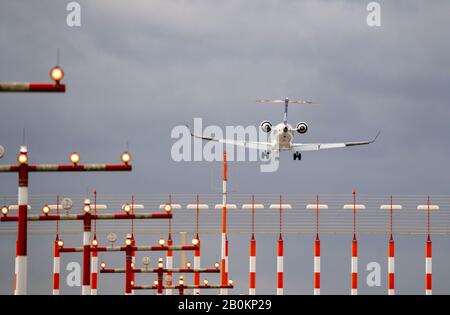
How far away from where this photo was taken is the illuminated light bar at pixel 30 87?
6391cm

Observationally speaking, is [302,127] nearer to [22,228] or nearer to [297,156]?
[297,156]

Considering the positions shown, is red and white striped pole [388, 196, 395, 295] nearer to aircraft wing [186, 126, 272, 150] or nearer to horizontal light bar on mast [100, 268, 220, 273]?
horizontal light bar on mast [100, 268, 220, 273]

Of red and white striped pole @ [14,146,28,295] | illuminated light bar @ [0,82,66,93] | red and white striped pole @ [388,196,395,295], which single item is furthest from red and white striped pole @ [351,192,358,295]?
illuminated light bar @ [0,82,66,93]

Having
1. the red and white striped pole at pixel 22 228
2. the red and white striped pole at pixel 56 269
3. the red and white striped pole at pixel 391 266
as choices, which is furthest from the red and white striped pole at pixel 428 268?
the red and white striped pole at pixel 22 228

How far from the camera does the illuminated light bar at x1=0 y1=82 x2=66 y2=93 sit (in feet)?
210

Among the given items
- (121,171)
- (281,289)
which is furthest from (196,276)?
(121,171)

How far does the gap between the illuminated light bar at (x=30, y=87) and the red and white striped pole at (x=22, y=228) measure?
321 inches

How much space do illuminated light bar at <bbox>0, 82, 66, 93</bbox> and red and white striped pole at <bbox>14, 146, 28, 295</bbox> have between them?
814 cm

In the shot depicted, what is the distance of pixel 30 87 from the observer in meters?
64.4

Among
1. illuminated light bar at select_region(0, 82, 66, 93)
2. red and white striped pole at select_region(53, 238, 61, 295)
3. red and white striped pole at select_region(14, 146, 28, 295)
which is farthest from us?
red and white striped pole at select_region(53, 238, 61, 295)

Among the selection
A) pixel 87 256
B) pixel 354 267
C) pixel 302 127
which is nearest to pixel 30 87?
pixel 87 256
